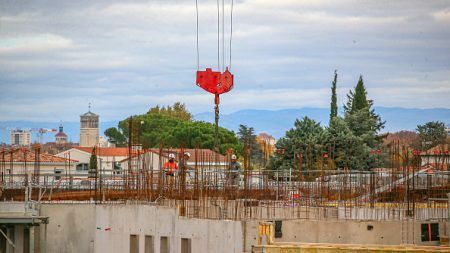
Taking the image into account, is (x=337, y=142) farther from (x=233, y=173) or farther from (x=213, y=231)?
(x=213, y=231)

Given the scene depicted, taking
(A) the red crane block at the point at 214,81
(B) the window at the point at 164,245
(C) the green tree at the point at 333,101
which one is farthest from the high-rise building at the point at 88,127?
(B) the window at the point at 164,245

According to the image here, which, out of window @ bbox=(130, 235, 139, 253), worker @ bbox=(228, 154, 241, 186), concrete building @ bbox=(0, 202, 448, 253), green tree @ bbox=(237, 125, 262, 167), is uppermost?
green tree @ bbox=(237, 125, 262, 167)

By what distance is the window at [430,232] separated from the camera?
23.5 m

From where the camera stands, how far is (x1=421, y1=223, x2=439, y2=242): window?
23531 millimetres

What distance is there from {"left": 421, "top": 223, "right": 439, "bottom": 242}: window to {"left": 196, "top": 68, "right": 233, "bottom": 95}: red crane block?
816 centimetres

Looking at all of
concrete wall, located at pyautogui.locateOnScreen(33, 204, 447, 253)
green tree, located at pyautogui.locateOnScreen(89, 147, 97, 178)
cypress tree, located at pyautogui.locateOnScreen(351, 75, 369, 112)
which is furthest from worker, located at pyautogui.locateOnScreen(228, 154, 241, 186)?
cypress tree, located at pyautogui.locateOnScreen(351, 75, 369, 112)

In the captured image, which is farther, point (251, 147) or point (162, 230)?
point (251, 147)

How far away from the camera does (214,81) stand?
30.0 m

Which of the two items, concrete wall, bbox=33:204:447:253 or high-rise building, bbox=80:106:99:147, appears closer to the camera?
concrete wall, bbox=33:204:447:253

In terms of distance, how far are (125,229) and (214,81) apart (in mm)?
5583

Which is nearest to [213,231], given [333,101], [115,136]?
[333,101]

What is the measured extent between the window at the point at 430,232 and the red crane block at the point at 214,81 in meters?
8.16

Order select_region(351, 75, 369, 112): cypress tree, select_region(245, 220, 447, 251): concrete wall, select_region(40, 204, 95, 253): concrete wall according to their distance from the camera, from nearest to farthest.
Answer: select_region(245, 220, 447, 251): concrete wall, select_region(40, 204, 95, 253): concrete wall, select_region(351, 75, 369, 112): cypress tree

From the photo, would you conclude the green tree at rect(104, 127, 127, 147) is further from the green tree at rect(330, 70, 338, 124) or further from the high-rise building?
the green tree at rect(330, 70, 338, 124)
